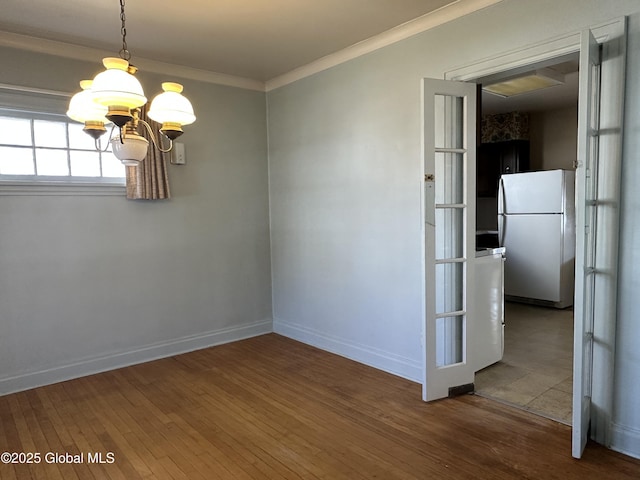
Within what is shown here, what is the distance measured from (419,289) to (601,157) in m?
1.49

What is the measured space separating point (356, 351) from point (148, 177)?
7.99ft

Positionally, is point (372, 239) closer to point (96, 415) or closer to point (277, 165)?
point (277, 165)

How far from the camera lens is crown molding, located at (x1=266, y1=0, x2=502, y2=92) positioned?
2862 mm

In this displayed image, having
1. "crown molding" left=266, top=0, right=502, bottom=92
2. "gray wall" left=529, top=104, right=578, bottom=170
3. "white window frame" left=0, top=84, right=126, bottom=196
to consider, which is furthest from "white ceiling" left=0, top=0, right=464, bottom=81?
"gray wall" left=529, top=104, right=578, bottom=170

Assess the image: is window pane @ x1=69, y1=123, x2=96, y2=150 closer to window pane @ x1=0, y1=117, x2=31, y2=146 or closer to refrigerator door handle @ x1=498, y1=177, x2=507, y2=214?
window pane @ x1=0, y1=117, x2=31, y2=146

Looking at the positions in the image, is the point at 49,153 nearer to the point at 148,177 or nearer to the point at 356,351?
the point at 148,177

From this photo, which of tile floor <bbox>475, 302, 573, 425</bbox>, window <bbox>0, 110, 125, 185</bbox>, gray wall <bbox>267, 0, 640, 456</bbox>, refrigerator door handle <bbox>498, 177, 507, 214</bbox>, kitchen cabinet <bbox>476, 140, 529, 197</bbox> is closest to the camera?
gray wall <bbox>267, 0, 640, 456</bbox>

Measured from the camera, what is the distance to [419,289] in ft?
10.8

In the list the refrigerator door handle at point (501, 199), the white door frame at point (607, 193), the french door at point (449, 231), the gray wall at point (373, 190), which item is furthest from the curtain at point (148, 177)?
A: the refrigerator door handle at point (501, 199)

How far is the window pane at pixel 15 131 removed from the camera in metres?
3.30

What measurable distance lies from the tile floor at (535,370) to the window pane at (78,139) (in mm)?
3730

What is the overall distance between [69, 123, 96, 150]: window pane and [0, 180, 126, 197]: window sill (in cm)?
33

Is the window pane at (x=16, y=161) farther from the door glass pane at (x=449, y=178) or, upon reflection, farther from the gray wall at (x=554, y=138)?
the gray wall at (x=554, y=138)

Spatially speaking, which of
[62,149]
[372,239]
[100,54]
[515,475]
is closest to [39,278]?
[62,149]
